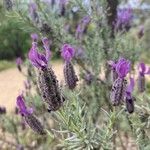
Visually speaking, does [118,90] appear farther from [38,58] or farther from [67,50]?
[38,58]

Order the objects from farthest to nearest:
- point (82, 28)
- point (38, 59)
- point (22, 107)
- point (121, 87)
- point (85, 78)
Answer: point (82, 28) < point (85, 78) < point (22, 107) < point (121, 87) < point (38, 59)

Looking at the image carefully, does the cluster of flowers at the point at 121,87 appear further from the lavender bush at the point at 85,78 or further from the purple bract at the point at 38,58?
the purple bract at the point at 38,58

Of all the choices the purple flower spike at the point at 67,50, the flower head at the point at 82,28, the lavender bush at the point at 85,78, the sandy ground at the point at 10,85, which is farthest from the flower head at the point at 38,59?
the sandy ground at the point at 10,85

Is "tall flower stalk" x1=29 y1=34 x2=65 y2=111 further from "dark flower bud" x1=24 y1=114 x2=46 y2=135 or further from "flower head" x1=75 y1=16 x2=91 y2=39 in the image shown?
"flower head" x1=75 y1=16 x2=91 y2=39

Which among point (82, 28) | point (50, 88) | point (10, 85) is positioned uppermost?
point (50, 88)

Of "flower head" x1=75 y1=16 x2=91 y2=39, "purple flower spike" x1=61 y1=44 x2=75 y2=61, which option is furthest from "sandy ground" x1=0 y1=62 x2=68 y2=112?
"purple flower spike" x1=61 y1=44 x2=75 y2=61

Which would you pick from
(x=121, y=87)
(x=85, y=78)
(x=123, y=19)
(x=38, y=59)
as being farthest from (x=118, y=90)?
(x=123, y=19)
